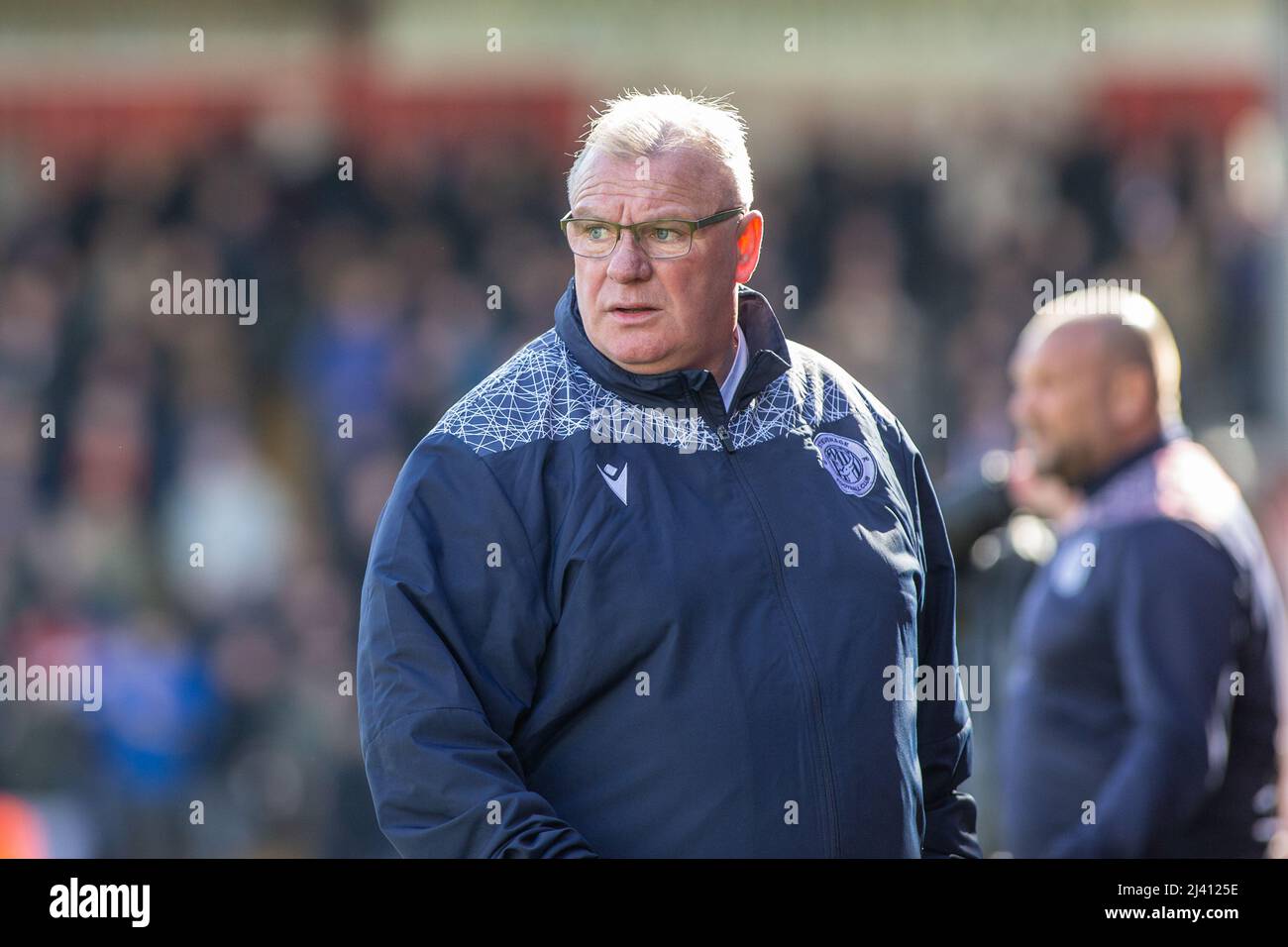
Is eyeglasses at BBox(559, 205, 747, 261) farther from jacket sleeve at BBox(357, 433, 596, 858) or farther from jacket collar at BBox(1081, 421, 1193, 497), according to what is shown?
jacket collar at BBox(1081, 421, 1193, 497)

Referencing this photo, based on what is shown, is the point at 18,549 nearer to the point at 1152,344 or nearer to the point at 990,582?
the point at 990,582

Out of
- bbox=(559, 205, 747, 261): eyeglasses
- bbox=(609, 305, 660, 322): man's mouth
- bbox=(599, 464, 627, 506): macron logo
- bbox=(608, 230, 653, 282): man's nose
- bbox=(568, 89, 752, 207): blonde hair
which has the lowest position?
bbox=(599, 464, 627, 506): macron logo

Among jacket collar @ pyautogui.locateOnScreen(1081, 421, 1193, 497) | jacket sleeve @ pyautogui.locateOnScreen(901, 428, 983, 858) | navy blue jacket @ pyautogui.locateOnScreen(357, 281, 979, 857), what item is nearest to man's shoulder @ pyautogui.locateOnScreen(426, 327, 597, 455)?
navy blue jacket @ pyautogui.locateOnScreen(357, 281, 979, 857)

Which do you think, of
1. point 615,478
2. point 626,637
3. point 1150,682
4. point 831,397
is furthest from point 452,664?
point 1150,682

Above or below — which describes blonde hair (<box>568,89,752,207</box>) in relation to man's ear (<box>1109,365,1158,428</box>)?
above

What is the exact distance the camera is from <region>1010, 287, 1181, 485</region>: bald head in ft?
14.7

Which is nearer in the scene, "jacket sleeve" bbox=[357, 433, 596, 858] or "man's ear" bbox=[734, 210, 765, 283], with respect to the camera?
"jacket sleeve" bbox=[357, 433, 596, 858]

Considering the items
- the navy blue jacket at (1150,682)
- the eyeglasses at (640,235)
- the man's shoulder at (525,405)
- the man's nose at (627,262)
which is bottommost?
the navy blue jacket at (1150,682)

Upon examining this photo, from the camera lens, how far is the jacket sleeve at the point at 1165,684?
157 inches

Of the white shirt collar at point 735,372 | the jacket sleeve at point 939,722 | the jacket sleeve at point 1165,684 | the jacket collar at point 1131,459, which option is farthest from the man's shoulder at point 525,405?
the jacket collar at point 1131,459

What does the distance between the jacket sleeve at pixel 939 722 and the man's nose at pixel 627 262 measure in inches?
22.4

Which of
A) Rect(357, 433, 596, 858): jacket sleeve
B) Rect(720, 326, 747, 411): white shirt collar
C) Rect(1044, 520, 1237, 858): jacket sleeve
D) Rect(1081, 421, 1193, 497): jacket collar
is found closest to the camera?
Rect(357, 433, 596, 858): jacket sleeve

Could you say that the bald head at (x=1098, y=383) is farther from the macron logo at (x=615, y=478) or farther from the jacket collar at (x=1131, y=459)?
the macron logo at (x=615, y=478)
